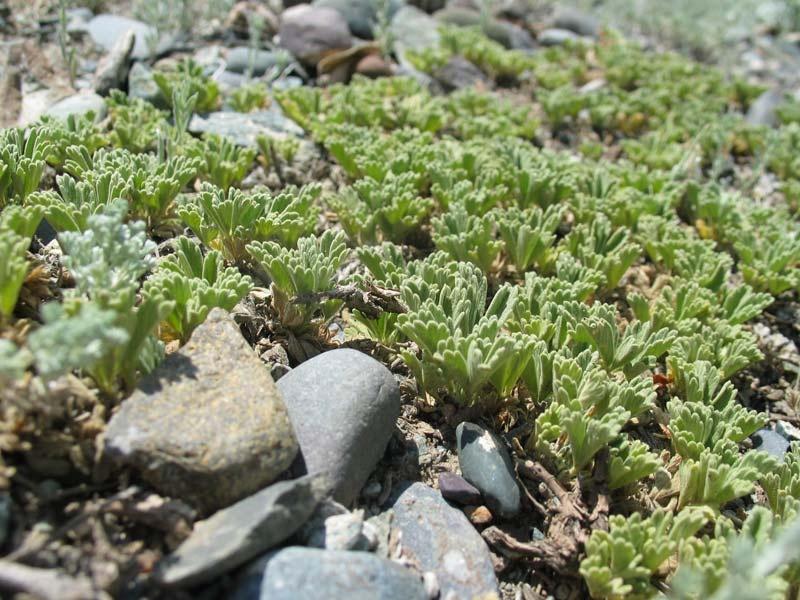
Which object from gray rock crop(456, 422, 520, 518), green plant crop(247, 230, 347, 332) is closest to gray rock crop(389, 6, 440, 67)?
green plant crop(247, 230, 347, 332)

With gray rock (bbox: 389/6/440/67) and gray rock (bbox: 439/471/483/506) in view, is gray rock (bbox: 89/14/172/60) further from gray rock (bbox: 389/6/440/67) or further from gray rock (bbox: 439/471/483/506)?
gray rock (bbox: 439/471/483/506)

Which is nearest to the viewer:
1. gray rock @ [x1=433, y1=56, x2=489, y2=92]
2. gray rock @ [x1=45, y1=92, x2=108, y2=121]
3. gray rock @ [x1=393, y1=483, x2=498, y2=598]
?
gray rock @ [x1=393, y1=483, x2=498, y2=598]

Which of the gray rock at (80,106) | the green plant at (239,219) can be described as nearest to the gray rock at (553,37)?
the gray rock at (80,106)

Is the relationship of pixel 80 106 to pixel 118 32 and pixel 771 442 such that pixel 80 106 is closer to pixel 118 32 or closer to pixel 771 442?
pixel 118 32

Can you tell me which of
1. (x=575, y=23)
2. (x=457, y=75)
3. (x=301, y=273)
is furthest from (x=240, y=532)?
(x=575, y=23)

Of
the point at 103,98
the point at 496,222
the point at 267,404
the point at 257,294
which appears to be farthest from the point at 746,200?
the point at 103,98

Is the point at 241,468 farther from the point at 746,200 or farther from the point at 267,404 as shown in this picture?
the point at 746,200
